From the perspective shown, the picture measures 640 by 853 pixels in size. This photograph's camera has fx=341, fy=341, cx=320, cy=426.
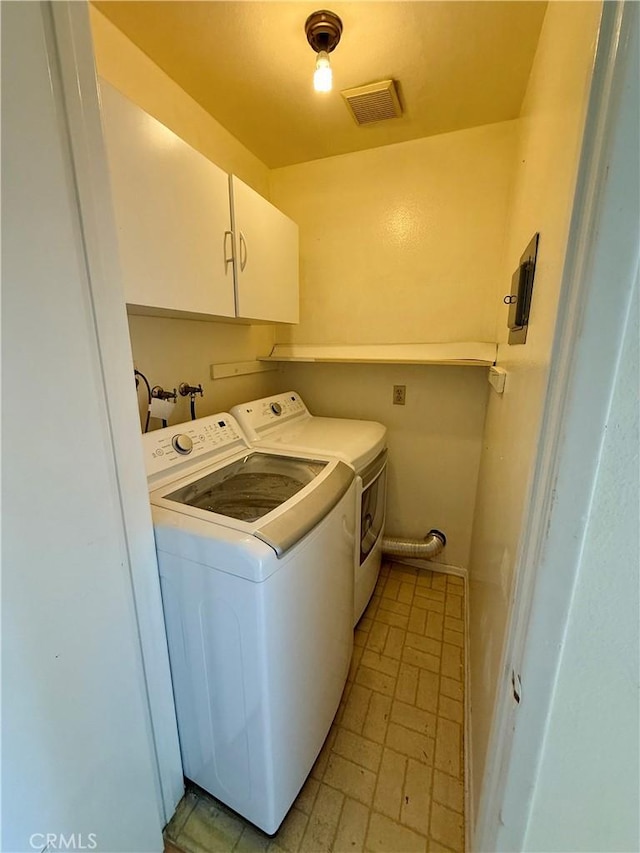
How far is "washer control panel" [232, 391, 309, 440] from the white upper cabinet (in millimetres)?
441

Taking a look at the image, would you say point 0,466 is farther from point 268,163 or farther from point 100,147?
point 268,163

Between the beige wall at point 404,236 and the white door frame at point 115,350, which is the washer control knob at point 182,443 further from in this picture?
the beige wall at point 404,236

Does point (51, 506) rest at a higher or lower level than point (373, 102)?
lower

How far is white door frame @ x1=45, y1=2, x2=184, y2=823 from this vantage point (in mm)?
643

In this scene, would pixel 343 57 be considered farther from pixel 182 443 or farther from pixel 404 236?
pixel 182 443

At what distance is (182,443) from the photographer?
1.27m

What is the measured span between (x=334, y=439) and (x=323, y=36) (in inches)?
58.1

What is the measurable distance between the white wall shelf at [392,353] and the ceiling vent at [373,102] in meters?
1.07

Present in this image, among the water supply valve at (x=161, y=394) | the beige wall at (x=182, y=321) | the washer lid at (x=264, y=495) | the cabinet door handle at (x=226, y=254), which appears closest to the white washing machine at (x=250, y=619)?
the washer lid at (x=264, y=495)

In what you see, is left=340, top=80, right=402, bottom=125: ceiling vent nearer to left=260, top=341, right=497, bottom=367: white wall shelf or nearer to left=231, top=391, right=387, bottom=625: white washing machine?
left=260, top=341, right=497, bottom=367: white wall shelf

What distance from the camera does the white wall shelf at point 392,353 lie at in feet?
5.87

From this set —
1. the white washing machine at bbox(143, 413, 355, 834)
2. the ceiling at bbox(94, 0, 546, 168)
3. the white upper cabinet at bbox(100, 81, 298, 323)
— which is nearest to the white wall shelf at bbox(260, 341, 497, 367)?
the white upper cabinet at bbox(100, 81, 298, 323)

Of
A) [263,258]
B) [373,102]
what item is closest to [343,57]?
[373,102]

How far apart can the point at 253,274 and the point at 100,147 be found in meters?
0.82
